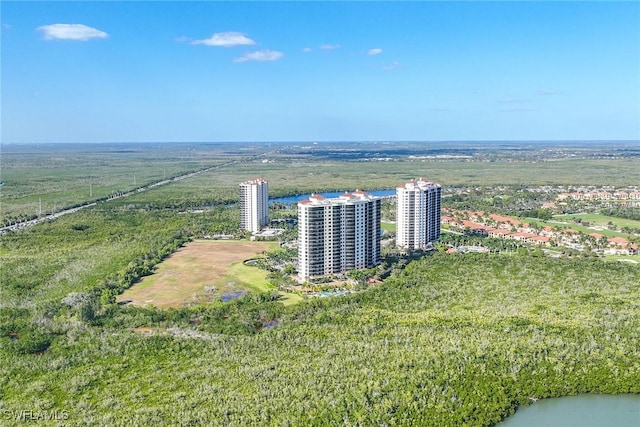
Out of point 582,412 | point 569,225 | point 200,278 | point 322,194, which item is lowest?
point 582,412

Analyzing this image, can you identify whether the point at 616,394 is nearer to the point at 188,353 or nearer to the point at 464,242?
the point at 188,353

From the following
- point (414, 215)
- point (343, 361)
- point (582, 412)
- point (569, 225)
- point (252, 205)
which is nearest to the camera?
point (582, 412)

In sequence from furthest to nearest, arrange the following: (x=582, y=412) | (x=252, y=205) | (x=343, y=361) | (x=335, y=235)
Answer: (x=252, y=205) → (x=335, y=235) → (x=343, y=361) → (x=582, y=412)

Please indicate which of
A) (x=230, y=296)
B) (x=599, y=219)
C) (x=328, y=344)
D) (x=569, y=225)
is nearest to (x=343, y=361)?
(x=328, y=344)

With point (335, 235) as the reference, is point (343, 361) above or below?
below

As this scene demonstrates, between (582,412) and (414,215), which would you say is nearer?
(582,412)

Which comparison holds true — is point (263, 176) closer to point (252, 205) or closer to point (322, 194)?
point (322, 194)

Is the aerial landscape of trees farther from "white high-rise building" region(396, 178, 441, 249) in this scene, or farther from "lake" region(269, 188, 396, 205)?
"lake" region(269, 188, 396, 205)
